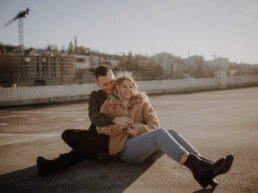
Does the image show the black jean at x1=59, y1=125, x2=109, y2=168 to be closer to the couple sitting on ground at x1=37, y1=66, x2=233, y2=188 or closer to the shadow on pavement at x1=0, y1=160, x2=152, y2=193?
the couple sitting on ground at x1=37, y1=66, x2=233, y2=188

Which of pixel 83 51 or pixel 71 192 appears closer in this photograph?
pixel 71 192

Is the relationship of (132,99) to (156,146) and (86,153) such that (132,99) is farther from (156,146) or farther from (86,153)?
(86,153)

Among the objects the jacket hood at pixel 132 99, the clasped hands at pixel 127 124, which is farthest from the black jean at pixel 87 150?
the jacket hood at pixel 132 99

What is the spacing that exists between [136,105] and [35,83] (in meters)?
14.2

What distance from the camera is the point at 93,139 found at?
3.57m

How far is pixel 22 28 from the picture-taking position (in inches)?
3632

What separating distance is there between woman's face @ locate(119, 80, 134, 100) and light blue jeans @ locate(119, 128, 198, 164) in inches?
23.8

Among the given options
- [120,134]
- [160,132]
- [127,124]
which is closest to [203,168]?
[160,132]

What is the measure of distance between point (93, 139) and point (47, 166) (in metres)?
0.71

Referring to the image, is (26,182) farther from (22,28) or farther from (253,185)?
(22,28)

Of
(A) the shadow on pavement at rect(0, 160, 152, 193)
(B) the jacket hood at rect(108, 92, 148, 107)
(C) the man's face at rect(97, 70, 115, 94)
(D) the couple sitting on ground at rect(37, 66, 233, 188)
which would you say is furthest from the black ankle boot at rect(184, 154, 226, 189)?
(C) the man's face at rect(97, 70, 115, 94)

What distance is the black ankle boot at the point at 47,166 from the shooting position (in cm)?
329

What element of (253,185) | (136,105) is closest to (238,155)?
(253,185)

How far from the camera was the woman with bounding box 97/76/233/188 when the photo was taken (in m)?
2.80
